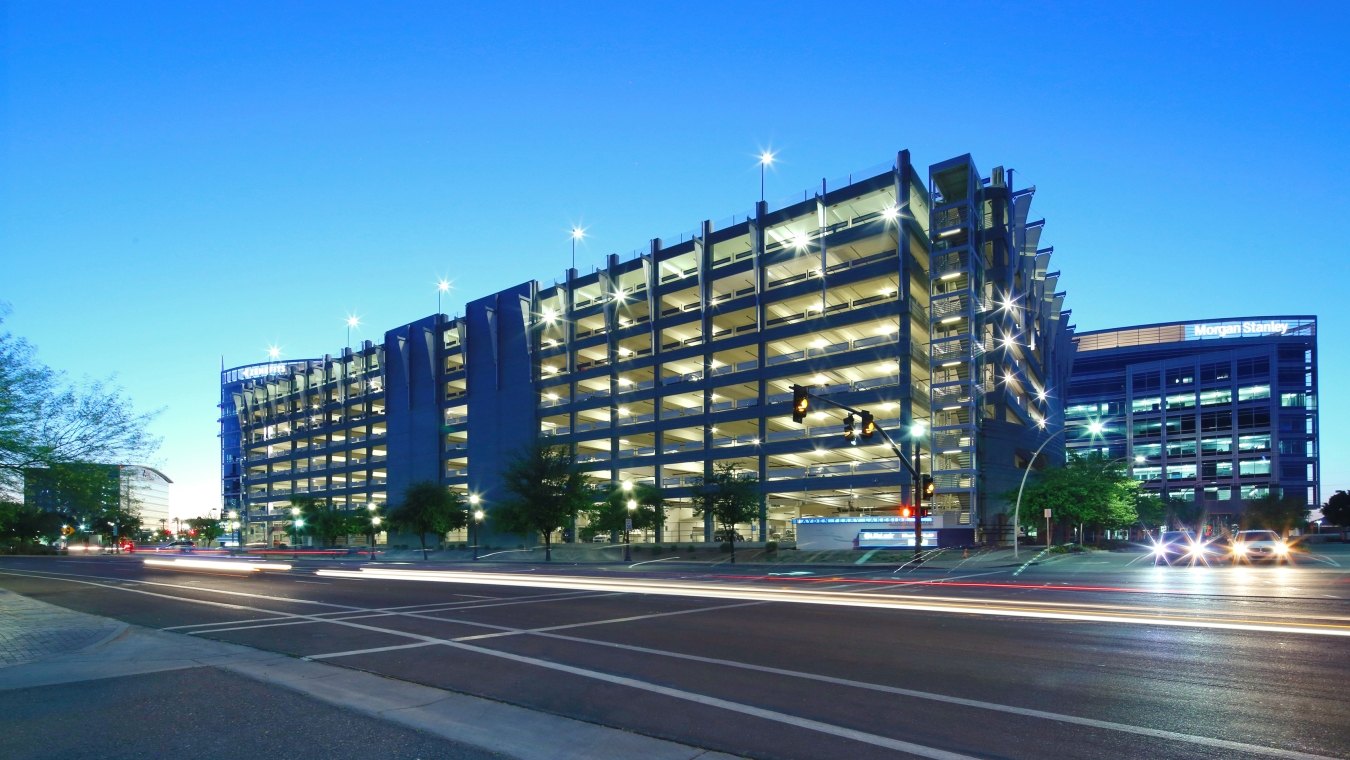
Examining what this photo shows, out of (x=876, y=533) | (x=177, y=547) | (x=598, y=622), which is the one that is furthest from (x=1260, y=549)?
(x=177, y=547)

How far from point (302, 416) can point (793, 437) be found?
82.4m

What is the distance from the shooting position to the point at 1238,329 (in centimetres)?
13175

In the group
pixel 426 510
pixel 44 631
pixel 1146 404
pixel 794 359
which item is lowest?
pixel 426 510

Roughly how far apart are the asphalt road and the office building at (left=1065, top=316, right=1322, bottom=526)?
106624 mm

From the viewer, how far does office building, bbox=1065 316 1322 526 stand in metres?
114

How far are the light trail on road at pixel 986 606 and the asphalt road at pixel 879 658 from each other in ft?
0.32

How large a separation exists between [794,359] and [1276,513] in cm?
8074

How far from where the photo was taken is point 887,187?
5762 cm

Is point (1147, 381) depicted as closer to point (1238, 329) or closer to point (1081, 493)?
point (1238, 329)

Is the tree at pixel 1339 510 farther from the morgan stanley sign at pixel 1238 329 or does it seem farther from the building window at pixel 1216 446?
the morgan stanley sign at pixel 1238 329

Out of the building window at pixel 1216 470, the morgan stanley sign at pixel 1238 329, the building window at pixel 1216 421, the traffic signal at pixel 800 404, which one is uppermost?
the morgan stanley sign at pixel 1238 329

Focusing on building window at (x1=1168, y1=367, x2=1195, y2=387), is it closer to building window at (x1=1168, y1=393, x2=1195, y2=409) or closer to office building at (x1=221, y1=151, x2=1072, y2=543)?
building window at (x1=1168, y1=393, x2=1195, y2=409)

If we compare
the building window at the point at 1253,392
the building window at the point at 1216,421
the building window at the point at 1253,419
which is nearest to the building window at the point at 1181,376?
the building window at the point at 1216,421

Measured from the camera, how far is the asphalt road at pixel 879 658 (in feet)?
24.4
